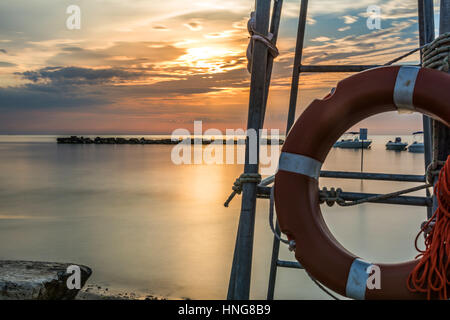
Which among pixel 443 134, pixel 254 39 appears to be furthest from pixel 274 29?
pixel 443 134

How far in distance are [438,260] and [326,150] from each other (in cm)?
58

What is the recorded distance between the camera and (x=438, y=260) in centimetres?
153

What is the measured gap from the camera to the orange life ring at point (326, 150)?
1619 millimetres

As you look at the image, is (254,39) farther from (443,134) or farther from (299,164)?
(443,134)

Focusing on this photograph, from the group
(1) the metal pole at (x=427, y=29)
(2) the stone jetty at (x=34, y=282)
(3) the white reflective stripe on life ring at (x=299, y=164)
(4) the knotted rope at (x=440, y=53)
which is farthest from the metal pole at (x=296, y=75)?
(2) the stone jetty at (x=34, y=282)

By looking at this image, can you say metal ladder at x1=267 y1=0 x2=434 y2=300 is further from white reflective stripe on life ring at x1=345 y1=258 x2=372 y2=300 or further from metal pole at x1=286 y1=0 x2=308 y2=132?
white reflective stripe on life ring at x1=345 y1=258 x2=372 y2=300

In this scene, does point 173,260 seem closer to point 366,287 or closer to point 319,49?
point 319,49

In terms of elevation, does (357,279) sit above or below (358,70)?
below

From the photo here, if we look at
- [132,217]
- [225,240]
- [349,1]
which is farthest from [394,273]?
[132,217]

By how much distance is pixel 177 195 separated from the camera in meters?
15.6

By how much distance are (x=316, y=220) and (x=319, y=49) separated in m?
3.59

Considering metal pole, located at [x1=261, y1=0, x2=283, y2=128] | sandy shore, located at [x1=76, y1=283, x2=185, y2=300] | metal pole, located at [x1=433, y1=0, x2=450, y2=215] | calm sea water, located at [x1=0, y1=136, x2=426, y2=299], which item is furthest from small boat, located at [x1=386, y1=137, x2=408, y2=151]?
metal pole, located at [x1=433, y1=0, x2=450, y2=215]
